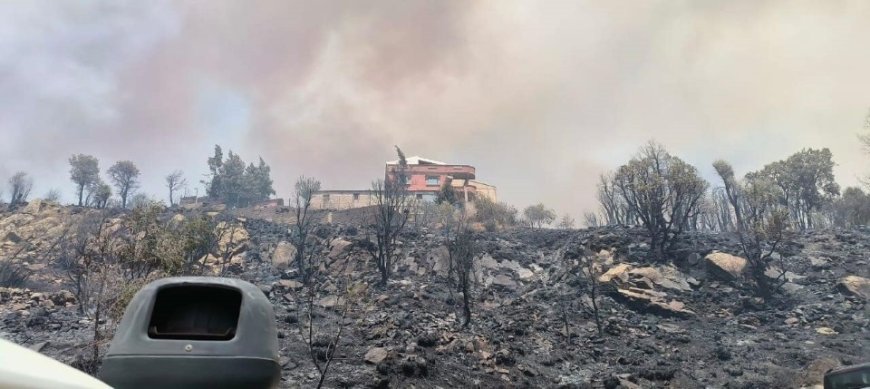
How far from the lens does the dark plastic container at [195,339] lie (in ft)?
9.86

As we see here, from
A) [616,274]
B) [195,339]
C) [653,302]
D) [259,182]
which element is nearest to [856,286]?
[653,302]

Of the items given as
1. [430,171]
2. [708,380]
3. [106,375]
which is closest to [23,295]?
[106,375]

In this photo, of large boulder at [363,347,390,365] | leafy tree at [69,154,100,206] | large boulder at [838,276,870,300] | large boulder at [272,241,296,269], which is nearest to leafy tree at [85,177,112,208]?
leafy tree at [69,154,100,206]

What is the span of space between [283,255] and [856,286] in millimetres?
34825

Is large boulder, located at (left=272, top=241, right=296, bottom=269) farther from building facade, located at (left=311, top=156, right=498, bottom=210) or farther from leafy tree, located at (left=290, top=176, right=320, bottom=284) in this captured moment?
building facade, located at (left=311, top=156, right=498, bottom=210)

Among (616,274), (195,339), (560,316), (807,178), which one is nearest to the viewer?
(195,339)

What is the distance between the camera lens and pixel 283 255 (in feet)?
117

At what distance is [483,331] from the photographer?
76.6 feet

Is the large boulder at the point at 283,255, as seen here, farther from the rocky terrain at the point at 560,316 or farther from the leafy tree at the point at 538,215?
the leafy tree at the point at 538,215

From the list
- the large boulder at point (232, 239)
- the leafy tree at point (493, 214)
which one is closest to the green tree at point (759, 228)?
the leafy tree at point (493, 214)

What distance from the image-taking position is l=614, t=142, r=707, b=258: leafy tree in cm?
3281

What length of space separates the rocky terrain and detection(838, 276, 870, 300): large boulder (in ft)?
0.25

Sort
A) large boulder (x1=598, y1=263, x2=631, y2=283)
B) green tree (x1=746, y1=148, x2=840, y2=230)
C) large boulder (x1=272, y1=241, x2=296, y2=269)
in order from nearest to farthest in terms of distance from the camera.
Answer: large boulder (x1=598, y1=263, x2=631, y2=283) → large boulder (x1=272, y1=241, x2=296, y2=269) → green tree (x1=746, y1=148, x2=840, y2=230)

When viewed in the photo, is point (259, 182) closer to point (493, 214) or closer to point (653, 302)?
point (493, 214)
